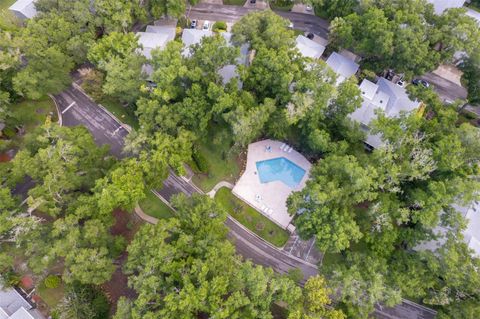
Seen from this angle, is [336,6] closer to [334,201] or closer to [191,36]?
[191,36]

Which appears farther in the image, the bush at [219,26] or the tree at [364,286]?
the bush at [219,26]

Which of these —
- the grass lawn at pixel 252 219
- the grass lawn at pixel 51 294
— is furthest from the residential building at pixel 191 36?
the grass lawn at pixel 51 294

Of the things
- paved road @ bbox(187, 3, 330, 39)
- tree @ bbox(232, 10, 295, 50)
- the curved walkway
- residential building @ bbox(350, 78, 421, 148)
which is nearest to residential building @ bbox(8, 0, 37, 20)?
paved road @ bbox(187, 3, 330, 39)

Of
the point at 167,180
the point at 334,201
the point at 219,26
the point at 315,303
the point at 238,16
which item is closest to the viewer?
the point at 315,303

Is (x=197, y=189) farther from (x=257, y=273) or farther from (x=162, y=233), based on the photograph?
(x=257, y=273)

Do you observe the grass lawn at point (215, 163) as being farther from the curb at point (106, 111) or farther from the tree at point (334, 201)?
the curb at point (106, 111)

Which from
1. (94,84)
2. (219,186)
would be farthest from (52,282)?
(94,84)

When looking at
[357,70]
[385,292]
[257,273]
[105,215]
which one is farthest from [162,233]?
[357,70]
